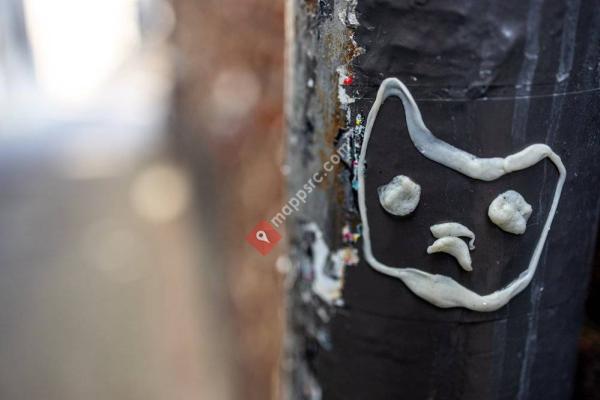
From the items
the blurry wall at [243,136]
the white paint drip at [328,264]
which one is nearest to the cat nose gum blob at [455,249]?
the white paint drip at [328,264]

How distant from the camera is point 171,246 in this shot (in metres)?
3.38

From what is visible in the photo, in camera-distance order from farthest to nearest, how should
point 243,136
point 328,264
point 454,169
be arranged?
point 243,136, point 328,264, point 454,169

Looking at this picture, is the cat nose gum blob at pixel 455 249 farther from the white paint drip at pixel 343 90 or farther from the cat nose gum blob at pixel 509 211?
the white paint drip at pixel 343 90

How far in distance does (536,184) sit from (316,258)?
11.8 inches

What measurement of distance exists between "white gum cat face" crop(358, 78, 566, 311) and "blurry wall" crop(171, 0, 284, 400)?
795mm

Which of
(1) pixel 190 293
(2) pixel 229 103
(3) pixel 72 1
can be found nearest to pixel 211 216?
(1) pixel 190 293

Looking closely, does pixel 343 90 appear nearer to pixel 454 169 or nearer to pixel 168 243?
pixel 454 169

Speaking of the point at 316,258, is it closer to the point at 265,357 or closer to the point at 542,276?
the point at 542,276

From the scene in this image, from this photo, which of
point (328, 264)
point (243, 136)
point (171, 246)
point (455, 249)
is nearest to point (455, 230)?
point (455, 249)

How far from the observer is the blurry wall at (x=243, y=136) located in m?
1.80

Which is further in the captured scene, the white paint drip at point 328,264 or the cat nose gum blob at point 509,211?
the white paint drip at point 328,264

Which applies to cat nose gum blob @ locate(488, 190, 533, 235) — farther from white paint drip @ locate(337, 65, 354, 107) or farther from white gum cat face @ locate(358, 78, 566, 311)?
white paint drip @ locate(337, 65, 354, 107)

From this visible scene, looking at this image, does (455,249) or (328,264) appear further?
(328,264)

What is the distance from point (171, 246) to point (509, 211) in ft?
9.64
